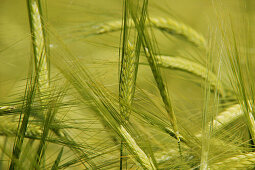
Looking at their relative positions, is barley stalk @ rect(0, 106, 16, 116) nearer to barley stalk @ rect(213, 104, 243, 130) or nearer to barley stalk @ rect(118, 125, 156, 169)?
barley stalk @ rect(118, 125, 156, 169)

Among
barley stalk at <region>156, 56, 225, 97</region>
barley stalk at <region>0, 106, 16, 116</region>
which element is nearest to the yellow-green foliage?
barley stalk at <region>0, 106, 16, 116</region>

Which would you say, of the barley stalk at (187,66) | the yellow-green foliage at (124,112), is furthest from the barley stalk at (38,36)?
the barley stalk at (187,66)

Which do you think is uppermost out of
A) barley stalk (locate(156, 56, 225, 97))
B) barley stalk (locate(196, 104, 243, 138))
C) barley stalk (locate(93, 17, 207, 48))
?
barley stalk (locate(93, 17, 207, 48))

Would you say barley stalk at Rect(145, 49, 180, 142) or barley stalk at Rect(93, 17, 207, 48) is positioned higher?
barley stalk at Rect(93, 17, 207, 48)

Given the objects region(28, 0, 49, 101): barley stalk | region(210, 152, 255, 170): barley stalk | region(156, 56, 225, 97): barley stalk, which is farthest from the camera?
region(156, 56, 225, 97): barley stalk

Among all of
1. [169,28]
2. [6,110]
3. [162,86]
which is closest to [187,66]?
[169,28]
